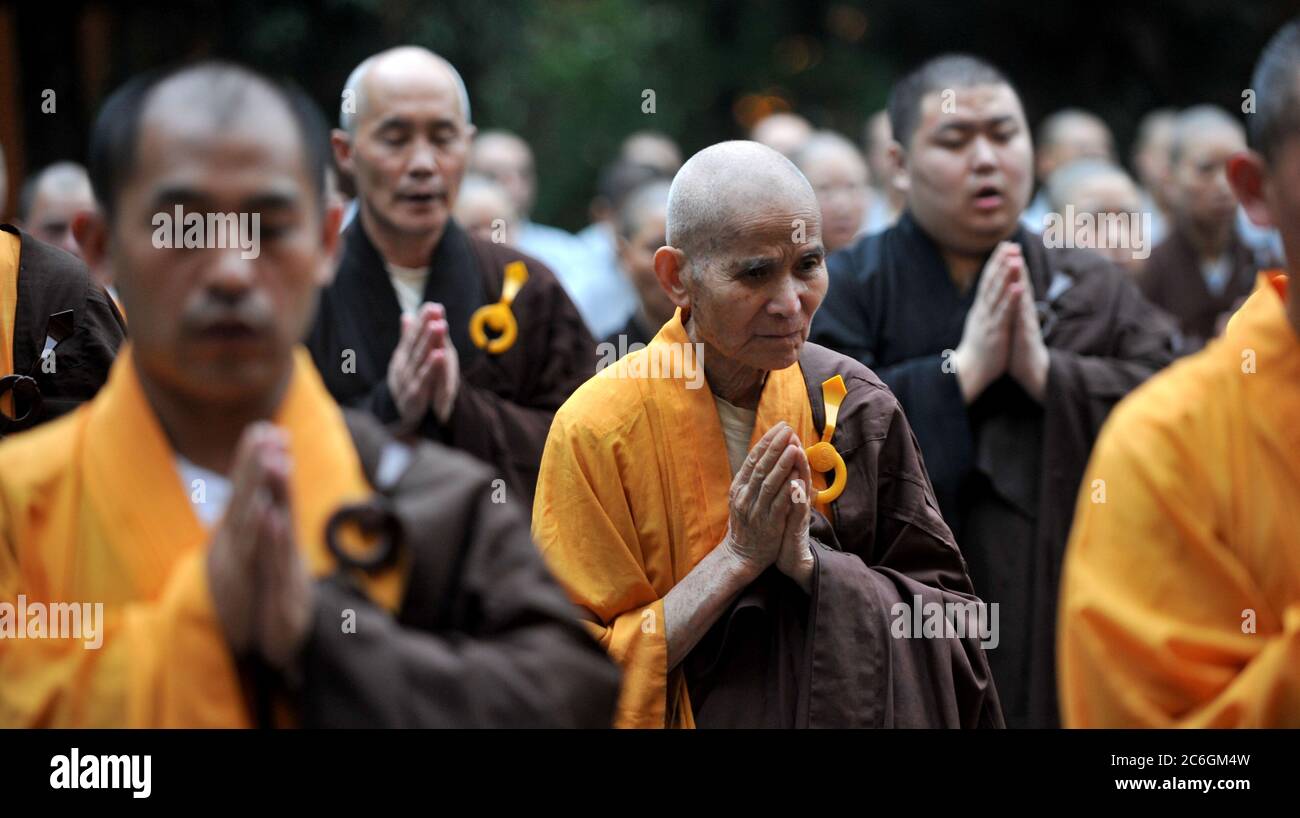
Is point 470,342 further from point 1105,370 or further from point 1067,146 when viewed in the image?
point 1067,146

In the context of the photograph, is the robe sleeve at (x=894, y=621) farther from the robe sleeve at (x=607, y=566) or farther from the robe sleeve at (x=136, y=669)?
the robe sleeve at (x=136, y=669)

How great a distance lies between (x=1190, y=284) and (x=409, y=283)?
5103 mm

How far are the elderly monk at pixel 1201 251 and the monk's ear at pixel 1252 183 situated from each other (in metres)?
6.51

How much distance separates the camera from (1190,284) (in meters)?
9.39

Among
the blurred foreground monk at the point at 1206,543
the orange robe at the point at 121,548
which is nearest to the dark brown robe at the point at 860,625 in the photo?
the blurred foreground monk at the point at 1206,543

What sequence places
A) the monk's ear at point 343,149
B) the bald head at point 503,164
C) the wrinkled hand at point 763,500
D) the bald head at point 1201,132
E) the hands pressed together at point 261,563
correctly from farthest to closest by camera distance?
the bald head at point 503,164, the bald head at point 1201,132, the monk's ear at point 343,149, the wrinkled hand at point 763,500, the hands pressed together at point 261,563

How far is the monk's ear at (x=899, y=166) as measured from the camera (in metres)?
6.28

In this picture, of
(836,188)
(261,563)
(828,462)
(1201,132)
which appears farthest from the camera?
(1201,132)

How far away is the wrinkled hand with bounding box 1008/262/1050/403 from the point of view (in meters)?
5.59

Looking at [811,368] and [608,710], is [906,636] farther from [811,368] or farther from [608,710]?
[608,710]

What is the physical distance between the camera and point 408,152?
584cm

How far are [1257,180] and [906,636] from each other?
1.46 m

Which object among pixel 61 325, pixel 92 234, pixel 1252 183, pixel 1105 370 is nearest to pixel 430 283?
pixel 61 325

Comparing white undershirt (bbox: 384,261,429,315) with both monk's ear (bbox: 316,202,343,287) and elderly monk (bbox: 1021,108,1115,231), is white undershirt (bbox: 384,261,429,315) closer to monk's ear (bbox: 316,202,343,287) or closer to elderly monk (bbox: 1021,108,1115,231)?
monk's ear (bbox: 316,202,343,287)
